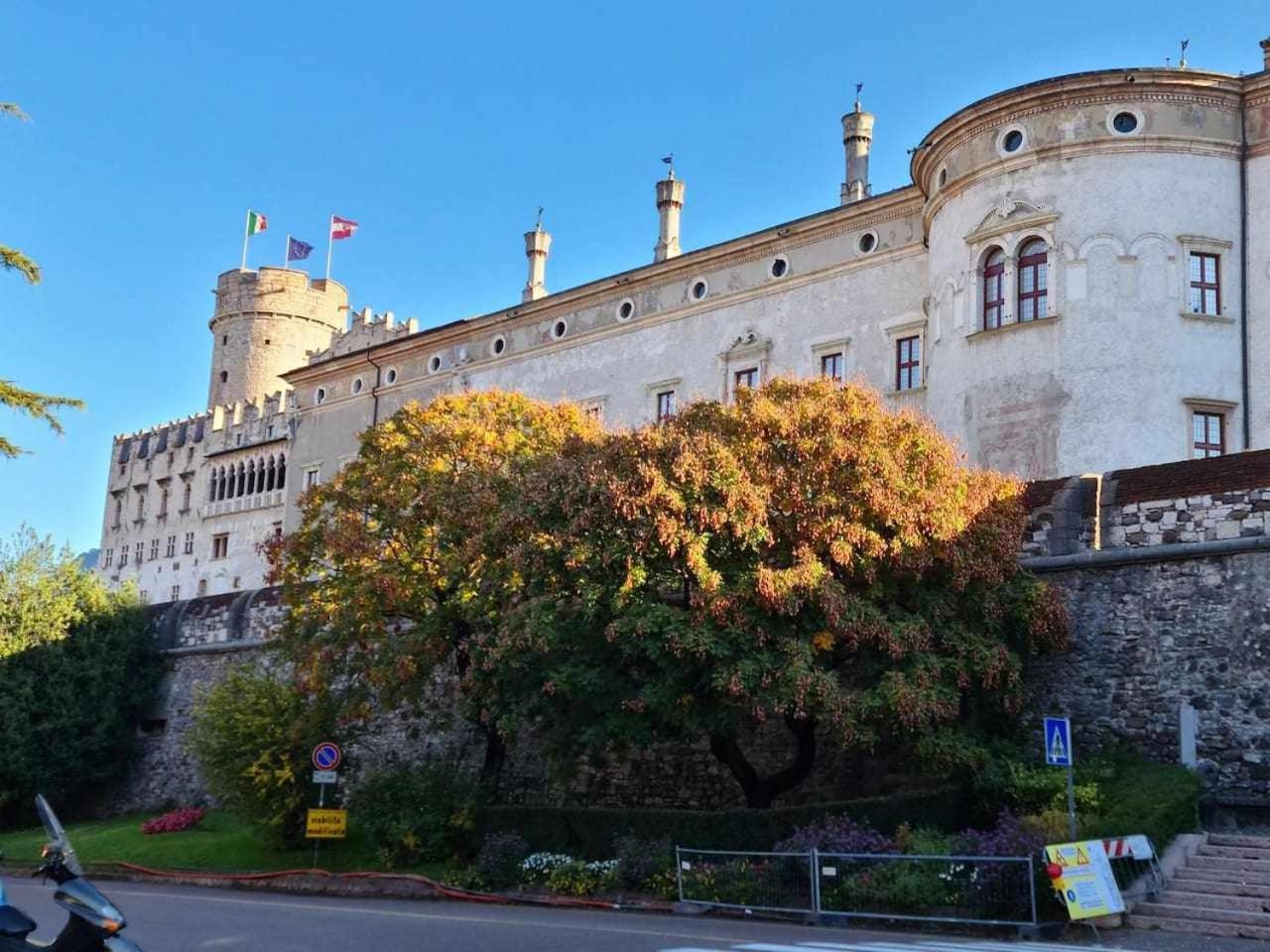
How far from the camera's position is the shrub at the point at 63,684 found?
33.4 m

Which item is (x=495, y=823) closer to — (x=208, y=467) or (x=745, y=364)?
(x=745, y=364)

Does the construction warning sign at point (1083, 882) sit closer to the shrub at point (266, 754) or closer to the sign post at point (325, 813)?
the sign post at point (325, 813)

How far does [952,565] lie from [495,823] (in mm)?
8488

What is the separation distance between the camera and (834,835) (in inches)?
690

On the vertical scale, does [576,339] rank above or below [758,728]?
above

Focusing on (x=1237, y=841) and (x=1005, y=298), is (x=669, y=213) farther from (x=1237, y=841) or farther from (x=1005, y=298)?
(x=1237, y=841)

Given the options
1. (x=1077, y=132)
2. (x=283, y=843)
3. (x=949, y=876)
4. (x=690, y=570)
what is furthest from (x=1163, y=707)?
(x=283, y=843)

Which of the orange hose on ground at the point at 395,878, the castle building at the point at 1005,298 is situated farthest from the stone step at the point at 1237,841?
the castle building at the point at 1005,298

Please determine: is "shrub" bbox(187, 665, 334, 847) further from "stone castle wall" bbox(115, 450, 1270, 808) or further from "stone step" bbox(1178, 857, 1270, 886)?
"stone step" bbox(1178, 857, 1270, 886)

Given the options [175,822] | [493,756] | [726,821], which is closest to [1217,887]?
[726,821]

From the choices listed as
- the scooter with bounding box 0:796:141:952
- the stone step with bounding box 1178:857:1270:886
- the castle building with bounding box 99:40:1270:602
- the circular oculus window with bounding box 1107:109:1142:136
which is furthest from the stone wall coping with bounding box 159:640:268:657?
the scooter with bounding box 0:796:141:952

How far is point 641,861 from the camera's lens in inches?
758

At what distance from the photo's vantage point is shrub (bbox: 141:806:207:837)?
1205 inches

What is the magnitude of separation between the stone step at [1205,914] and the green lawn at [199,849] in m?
11.0
